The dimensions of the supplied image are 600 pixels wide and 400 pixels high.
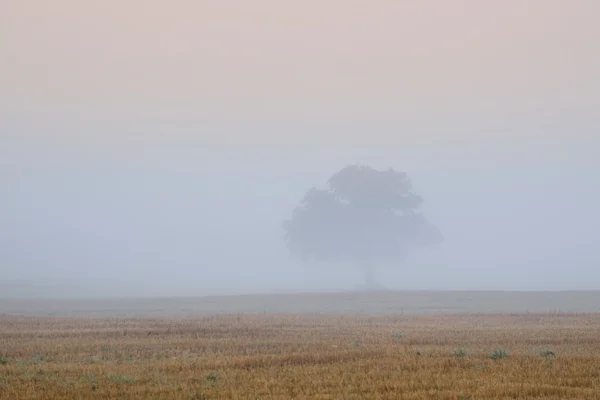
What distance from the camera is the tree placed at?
12712 cm

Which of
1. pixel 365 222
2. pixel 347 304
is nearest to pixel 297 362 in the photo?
pixel 347 304

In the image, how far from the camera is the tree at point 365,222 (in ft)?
417

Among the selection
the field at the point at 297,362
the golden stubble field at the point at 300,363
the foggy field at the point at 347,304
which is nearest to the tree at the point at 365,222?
the foggy field at the point at 347,304

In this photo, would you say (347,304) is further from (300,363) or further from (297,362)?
(300,363)

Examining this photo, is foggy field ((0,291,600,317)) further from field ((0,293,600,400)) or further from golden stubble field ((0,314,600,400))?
golden stubble field ((0,314,600,400))

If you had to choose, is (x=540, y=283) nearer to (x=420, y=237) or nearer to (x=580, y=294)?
(x=420, y=237)

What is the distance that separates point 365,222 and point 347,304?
52.6m

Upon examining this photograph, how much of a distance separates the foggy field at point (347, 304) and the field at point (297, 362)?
79.1 ft

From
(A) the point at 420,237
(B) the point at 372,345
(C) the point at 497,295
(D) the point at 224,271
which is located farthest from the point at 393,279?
(B) the point at 372,345

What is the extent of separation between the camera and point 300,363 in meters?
23.4

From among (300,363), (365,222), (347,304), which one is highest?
(365,222)

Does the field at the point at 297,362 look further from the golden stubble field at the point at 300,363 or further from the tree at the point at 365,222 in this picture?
the tree at the point at 365,222

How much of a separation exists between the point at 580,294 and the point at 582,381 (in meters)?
60.4

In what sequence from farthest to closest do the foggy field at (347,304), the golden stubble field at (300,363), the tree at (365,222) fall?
the tree at (365,222) < the foggy field at (347,304) < the golden stubble field at (300,363)
